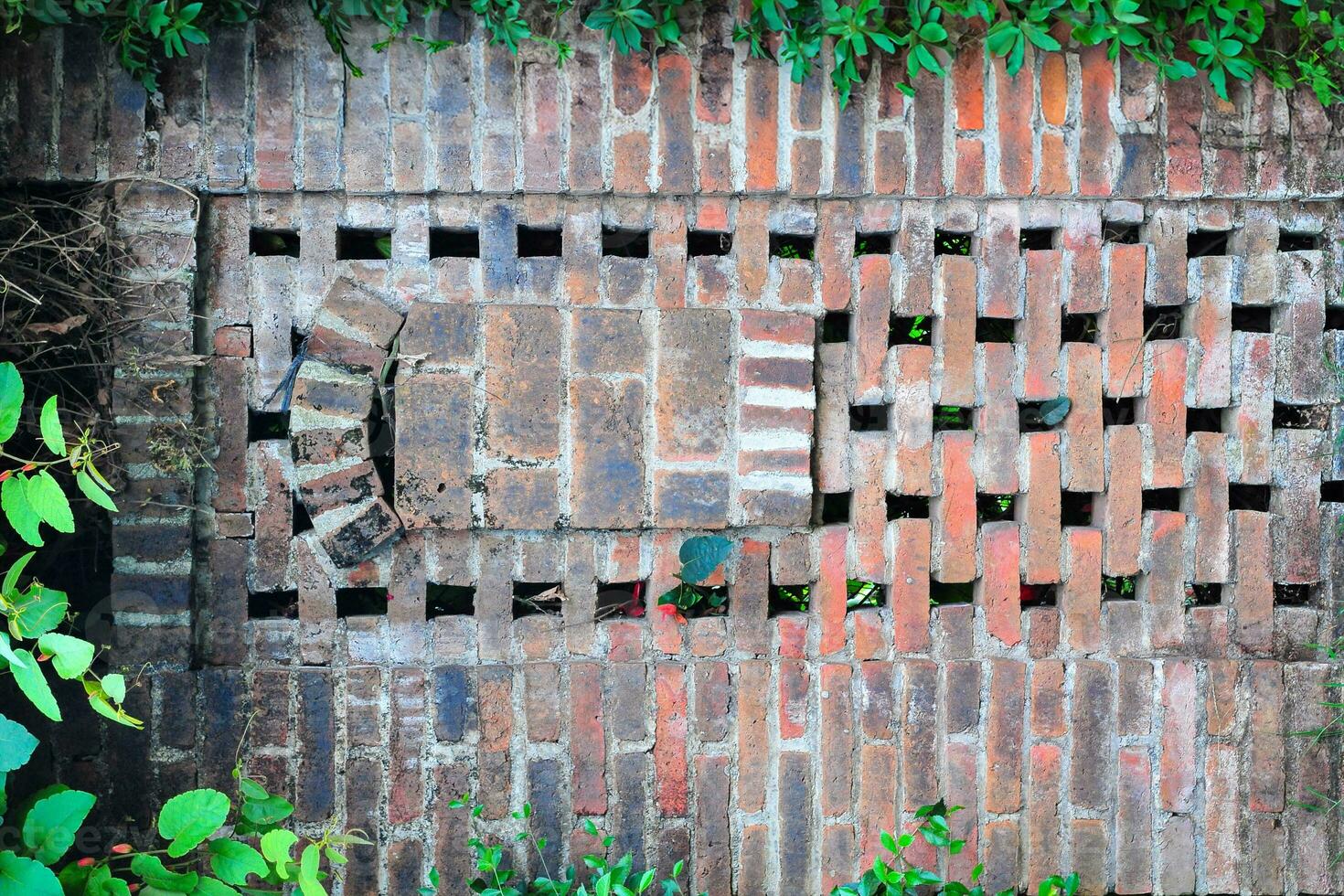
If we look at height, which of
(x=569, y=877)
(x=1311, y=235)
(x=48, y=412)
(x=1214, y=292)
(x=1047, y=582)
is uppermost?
(x=1311, y=235)

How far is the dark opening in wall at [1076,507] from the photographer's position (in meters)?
2.70

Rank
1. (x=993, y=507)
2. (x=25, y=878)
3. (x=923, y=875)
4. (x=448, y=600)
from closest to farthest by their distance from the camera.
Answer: (x=25, y=878)
(x=923, y=875)
(x=448, y=600)
(x=993, y=507)

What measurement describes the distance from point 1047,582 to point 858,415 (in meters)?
0.66

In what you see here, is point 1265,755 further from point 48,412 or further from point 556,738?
point 48,412

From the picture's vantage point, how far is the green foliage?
7.83 feet

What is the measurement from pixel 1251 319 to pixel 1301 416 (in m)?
0.30

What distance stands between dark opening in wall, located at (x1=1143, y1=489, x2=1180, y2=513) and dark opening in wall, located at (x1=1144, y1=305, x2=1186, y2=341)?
0.42 meters

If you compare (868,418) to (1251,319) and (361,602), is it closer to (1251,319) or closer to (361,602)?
(1251,319)

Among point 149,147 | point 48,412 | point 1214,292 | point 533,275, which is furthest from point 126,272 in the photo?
point 1214,292

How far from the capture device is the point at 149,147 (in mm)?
2457

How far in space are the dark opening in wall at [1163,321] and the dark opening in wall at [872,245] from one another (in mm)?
696

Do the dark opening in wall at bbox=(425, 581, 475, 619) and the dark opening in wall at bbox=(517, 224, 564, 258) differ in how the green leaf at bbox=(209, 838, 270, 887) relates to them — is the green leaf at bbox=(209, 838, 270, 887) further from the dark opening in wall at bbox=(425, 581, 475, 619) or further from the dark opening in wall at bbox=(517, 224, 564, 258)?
the dark opening in wall at bbox=(517, 224, 564, 258)

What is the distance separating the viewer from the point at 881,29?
2.49 m

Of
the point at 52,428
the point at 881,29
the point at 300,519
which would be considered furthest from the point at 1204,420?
the point at 52,428
